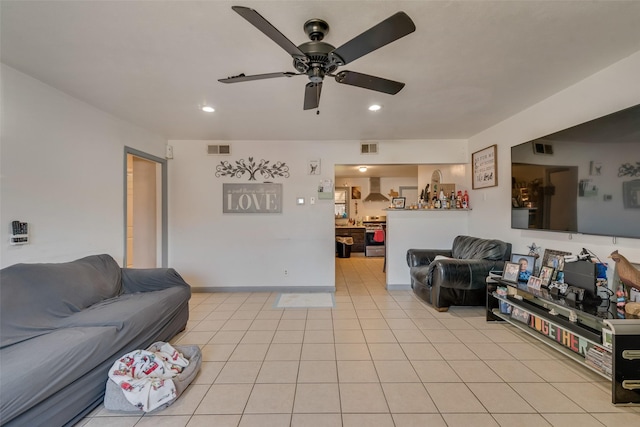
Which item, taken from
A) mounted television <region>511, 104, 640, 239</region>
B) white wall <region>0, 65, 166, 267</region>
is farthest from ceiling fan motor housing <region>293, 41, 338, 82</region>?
white wall <region>0, 65, 166, 267</region>

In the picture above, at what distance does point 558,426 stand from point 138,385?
2.61 m

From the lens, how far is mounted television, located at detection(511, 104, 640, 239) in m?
1.89

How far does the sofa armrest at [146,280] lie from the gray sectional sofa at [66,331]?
0.08 m

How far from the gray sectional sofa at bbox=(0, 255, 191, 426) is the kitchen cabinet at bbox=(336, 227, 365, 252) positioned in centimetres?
553

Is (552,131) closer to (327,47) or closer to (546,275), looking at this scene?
(546,275)

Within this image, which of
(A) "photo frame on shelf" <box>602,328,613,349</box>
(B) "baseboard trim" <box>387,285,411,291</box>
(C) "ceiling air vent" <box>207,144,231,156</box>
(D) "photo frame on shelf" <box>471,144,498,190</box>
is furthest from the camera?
(B) "baseboard trim" <box>387,285,411,291</box>

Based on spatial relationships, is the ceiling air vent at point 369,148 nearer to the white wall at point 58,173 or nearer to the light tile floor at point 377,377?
the light tile floor at point 377,377

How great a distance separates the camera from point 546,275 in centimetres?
250

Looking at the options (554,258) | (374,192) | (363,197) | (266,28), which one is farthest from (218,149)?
(374,192)

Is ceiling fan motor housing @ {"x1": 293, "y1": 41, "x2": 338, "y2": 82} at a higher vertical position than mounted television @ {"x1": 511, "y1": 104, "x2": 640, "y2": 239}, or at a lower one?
higher

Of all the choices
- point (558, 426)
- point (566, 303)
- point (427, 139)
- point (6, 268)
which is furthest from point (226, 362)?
point (427, 139)

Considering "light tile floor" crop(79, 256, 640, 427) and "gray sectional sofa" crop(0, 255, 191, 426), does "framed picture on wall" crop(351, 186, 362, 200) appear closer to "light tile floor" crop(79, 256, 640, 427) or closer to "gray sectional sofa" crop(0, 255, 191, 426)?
"light tile floor" crop(79, 256, 640, 427)

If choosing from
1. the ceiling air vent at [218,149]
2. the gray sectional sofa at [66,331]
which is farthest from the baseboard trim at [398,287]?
the ceiling air vent at [218,149]

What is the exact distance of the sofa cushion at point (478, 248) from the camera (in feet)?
10.7
